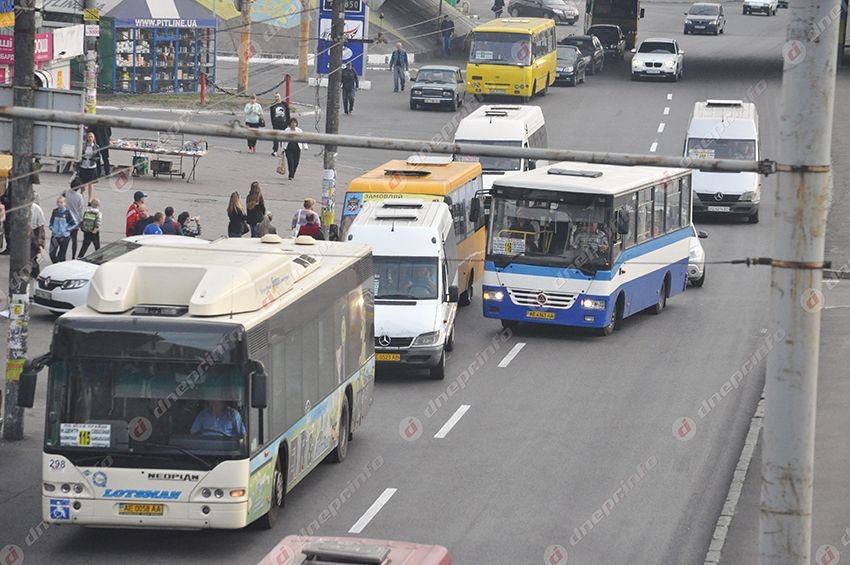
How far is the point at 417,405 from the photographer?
24.4 meters

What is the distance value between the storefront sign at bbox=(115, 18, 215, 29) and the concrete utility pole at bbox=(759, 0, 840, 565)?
47.8 metres

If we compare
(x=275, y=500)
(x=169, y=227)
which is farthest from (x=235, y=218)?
(x=275, y=500)

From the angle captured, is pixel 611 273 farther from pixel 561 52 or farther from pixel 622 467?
pixel 561 52

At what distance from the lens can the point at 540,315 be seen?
29000 millimetres

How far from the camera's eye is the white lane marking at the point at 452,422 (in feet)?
75.0

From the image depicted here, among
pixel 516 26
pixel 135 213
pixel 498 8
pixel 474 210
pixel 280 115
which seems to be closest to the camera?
pixel 135 213

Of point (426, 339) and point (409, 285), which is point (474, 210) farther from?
point (426, 339)

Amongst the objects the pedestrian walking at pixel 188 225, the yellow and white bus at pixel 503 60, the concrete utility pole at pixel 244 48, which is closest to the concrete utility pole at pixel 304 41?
the concrete utility pole at pixel 244 48

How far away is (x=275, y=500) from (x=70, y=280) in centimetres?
1136

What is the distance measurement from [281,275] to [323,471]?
337 cm

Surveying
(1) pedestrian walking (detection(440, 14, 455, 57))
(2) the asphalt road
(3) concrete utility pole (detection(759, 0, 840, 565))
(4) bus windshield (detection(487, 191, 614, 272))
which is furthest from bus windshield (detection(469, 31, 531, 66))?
(3) concrete utility pole (detection(759, 0, 840, 565))

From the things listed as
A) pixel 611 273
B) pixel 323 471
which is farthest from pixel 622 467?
pixel 611 273

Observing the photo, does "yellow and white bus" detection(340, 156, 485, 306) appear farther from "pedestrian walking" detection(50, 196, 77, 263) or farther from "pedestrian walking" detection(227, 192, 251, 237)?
"pedestrian walking" detection(50, 196, 77, 263)

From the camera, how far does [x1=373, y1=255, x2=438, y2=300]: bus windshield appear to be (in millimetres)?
26125
